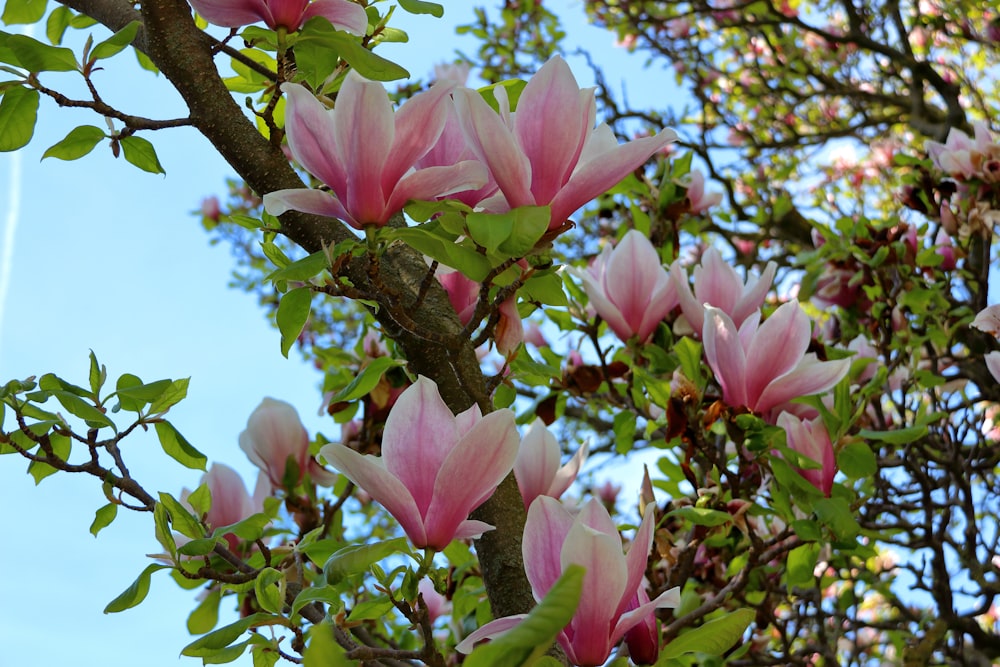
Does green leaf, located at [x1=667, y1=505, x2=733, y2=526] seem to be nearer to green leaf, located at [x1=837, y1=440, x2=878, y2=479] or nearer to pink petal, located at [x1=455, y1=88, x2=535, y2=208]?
green leaf, located at [x1=837, y1=440, x2=878, y2=479]

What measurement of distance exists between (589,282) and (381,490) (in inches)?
26.8

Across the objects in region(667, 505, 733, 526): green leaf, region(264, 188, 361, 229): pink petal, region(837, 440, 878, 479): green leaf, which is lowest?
region(667, 505, 733, 526): green leaf

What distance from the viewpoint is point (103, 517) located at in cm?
102

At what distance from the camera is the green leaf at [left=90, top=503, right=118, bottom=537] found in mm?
1019

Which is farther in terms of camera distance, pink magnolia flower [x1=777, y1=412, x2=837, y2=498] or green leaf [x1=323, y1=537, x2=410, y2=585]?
pink magnolia flower [x1=777, y1=412, x2=837, y2=498]

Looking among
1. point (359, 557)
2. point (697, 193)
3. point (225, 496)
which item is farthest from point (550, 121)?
point (697, 193)

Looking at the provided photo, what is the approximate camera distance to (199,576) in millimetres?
927

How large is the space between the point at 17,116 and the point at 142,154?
0.14 metres

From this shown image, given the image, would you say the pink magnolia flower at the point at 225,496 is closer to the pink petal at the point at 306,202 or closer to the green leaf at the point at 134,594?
the green leaf at the point at 134,594

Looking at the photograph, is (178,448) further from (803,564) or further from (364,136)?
(803,564)

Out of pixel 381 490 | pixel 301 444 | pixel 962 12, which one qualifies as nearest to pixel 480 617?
pixel 301 444

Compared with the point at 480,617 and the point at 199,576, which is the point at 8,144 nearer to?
the point at 199,576

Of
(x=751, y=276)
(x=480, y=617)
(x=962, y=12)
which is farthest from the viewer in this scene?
(x=962, y=12)

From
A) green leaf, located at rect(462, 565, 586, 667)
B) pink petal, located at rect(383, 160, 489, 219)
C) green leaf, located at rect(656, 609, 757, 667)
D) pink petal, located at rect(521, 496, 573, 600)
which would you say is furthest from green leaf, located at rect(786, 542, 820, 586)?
green leaf, located at rect(462, 565, 586, 667)
